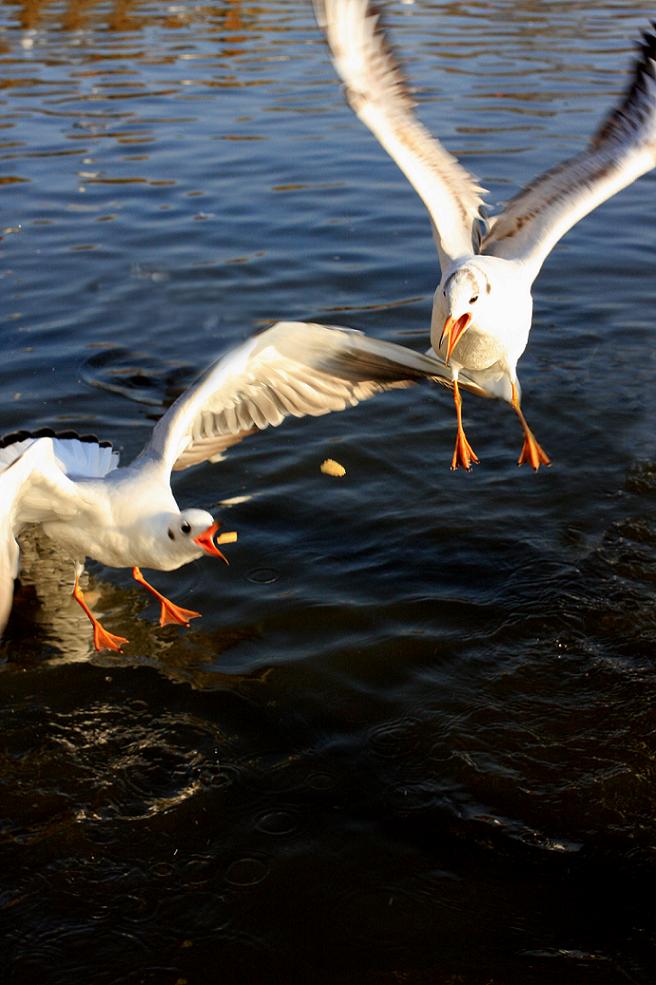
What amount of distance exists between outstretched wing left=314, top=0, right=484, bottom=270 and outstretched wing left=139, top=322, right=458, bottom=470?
944 millimetres

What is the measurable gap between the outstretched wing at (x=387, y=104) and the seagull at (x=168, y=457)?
3.44 ft

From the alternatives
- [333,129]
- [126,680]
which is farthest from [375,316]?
[333,129]

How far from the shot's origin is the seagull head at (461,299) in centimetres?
602

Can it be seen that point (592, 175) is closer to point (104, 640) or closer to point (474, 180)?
point (474, 180)

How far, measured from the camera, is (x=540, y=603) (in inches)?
232

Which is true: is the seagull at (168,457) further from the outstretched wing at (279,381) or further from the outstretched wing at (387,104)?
the outstretched wing at (387,104)

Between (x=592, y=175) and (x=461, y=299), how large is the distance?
1225 mm

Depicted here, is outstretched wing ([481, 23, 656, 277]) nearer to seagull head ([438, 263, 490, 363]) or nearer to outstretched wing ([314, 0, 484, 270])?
outstretched wing ([314, 0, 484, 270])

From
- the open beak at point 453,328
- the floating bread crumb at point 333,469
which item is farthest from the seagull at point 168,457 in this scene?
the floating bread crumb at point 333,469

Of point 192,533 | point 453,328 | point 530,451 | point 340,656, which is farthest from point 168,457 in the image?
point 530,451

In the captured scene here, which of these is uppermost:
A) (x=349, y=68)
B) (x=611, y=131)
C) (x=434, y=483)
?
(x=349, y=68)

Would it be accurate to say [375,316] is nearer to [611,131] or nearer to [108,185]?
[611,131]

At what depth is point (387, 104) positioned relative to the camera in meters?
6.64

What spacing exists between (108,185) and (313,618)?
8365 millimetres
